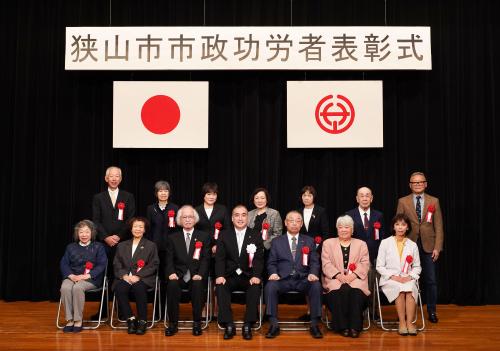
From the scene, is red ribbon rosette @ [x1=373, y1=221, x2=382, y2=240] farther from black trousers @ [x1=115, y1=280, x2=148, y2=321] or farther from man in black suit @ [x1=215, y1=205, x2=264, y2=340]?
black trousers @ [x1=115, y1=280, x2=148, y2=321]

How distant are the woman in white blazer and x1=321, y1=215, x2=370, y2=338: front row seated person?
190 mm

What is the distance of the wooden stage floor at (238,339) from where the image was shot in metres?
4.56

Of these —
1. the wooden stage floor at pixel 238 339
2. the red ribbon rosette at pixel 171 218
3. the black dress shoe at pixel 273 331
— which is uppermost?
the red ribbon rosette at pixel 171 218

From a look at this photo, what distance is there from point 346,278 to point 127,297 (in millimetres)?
2051

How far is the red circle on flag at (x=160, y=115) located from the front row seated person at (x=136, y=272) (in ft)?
4.98

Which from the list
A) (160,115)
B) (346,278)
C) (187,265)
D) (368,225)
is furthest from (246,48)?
(346,278)

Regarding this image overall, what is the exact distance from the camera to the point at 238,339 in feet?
16.0

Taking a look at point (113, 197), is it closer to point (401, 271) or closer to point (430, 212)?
point (401, 271)

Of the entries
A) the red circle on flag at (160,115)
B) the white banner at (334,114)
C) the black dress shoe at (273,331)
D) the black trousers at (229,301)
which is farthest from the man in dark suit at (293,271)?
the red circle on flag at (160,115)

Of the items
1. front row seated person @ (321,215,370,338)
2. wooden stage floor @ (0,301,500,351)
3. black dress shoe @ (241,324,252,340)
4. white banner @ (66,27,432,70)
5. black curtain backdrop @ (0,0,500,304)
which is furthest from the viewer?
black curtain backdrop @ (0,0,500,304)

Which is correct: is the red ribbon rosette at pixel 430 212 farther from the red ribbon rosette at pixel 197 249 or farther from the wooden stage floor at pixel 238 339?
the red ribbon rosette at pixel 197 249

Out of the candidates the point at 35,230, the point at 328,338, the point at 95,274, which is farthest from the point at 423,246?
the point at 35,230

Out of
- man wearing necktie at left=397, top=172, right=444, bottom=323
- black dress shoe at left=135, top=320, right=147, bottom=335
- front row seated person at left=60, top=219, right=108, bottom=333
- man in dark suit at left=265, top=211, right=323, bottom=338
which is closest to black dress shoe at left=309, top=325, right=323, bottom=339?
man in dark suit at left=265, top=211, right=323, bottom=338

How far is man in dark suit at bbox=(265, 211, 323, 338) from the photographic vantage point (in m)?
4.98
